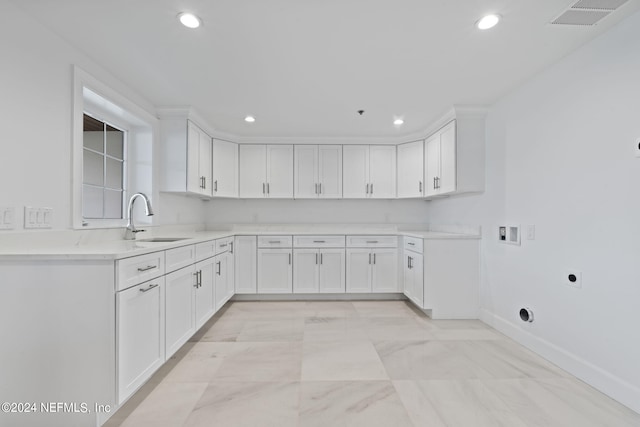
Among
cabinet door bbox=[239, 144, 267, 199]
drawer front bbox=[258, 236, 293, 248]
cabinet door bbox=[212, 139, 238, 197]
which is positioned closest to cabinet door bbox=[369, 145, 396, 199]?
drawer front bbox=[258, 236, 293, 248]

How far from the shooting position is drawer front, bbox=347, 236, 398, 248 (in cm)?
393

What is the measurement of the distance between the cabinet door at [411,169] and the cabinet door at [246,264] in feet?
7.27

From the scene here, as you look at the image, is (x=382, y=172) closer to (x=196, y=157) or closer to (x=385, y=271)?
(x=385, y=271)

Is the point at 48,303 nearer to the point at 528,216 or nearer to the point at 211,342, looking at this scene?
the point at 211,342

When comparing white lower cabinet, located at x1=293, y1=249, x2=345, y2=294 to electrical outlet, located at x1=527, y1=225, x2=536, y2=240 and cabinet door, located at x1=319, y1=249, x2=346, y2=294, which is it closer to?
cabinet door, located at x1=319, y1=249, x2=346, y2=294

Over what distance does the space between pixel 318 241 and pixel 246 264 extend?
3.30 ft

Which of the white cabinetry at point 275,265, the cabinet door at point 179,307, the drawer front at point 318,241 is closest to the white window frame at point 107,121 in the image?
the cabinet door at point 179,307

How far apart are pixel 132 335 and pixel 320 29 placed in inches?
84.4

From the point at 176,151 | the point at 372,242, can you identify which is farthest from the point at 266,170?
the point at 372,242

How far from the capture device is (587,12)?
167 centimetres

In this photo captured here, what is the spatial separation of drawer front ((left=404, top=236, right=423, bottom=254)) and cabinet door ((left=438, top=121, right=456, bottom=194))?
0.66 meters

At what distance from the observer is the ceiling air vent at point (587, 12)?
63.1 inches

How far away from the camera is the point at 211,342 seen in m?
2.64

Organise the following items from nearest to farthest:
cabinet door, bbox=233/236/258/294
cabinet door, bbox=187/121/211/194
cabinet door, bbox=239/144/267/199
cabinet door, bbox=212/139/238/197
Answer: cabinet door, bbox=187/121/211/194, cabinet door, bbox=233/236/258/294, cabinet door, bbox=212/139/238/197, cabinet door, bbox=239/144/267/199
